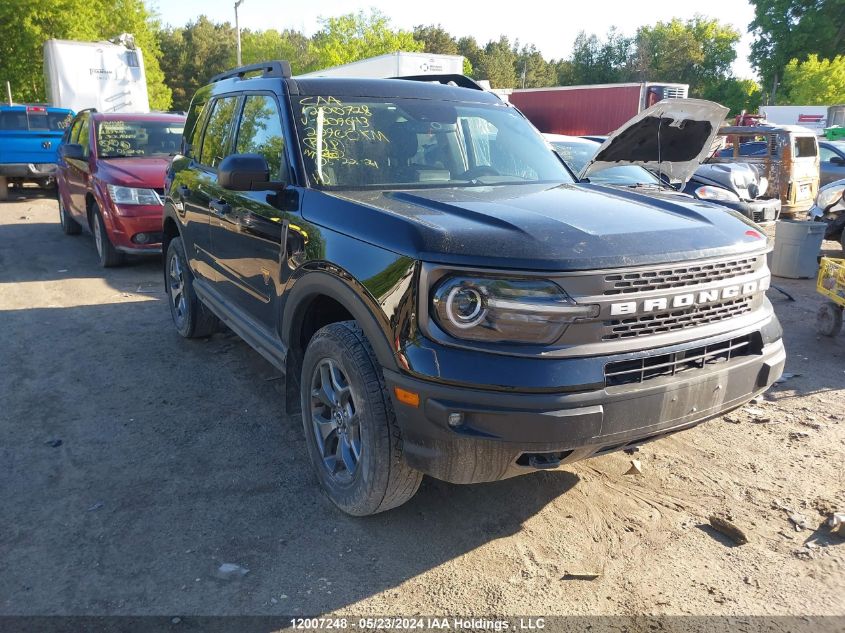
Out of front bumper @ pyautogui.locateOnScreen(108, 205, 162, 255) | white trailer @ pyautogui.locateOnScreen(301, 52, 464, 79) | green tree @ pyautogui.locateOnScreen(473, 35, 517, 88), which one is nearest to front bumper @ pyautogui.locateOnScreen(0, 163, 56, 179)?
white trailer @ pyautogui.locateOnScreen(301, 52, 464, 79)

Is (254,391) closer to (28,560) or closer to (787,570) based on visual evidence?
Answer: (28,560)

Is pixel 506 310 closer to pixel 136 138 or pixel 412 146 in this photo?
pixel 412 146

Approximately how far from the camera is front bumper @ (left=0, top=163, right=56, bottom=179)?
14.5m

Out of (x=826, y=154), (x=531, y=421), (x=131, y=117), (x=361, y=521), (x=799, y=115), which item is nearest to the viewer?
(x=531, y=421)

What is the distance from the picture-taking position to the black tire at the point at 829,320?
5953 millimetres

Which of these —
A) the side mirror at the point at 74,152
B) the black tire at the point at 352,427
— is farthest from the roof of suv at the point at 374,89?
the side mirror at the point at 74,152

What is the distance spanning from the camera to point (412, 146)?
12.6 feet

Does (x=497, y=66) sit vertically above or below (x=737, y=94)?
above

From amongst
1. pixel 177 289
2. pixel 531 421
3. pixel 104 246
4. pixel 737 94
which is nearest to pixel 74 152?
pixel 104 246

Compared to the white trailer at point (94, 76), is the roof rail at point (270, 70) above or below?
below

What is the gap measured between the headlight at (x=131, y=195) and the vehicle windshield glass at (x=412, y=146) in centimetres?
505

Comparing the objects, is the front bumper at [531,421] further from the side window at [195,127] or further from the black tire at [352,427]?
the side window at [195,127]

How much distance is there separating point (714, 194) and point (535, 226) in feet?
26.0

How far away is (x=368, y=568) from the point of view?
9.43 ft
